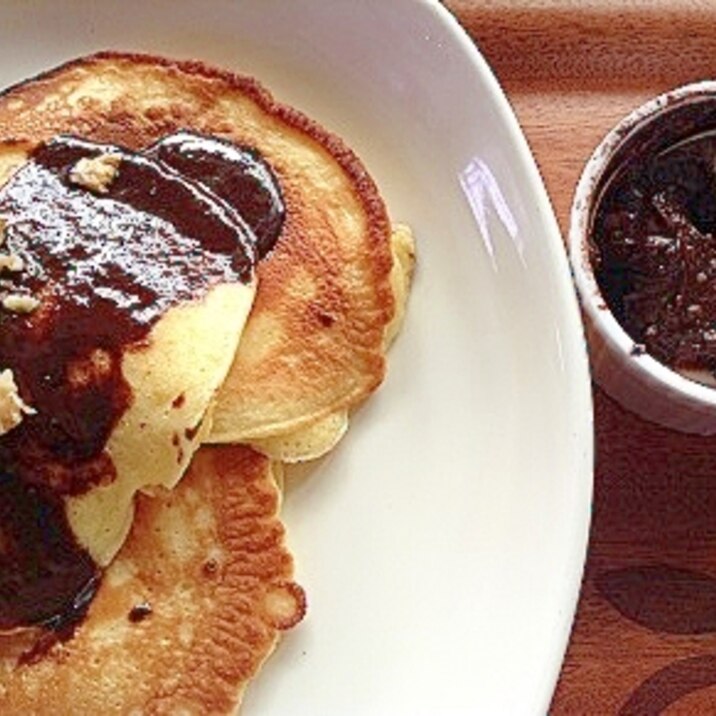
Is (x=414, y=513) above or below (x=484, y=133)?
below

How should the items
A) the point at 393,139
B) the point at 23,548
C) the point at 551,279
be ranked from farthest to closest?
1. the point at 393,139
2. the point at 551,279
3. the point at 23,548

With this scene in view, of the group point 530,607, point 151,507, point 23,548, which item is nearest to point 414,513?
point 530,607

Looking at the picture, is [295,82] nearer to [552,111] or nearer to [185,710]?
[552,111]

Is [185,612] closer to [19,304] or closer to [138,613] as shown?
[138,613]

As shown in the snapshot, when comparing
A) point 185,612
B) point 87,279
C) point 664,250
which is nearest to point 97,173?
point 87,279

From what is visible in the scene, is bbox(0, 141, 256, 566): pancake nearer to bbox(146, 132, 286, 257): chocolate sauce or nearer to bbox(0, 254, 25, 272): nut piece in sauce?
bbox(0, 254, 25, 272): nut piece in sauce

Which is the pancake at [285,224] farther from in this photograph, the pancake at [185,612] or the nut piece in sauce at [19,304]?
the nut piece in sauce at [19,304]
